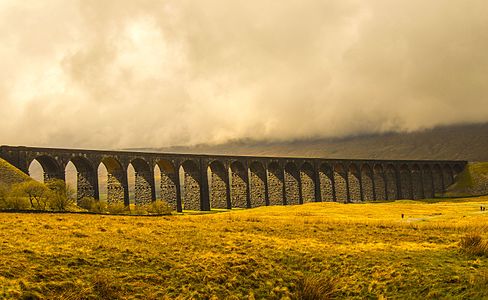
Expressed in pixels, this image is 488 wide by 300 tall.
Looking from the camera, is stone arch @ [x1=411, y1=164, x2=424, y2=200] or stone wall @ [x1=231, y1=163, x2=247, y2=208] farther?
stone arch @ [x1=411, y1=164, x2=424, y2=200]

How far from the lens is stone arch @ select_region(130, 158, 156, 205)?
243 feet

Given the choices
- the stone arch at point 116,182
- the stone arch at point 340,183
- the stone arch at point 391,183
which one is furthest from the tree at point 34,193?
the stone arch at point 391,183

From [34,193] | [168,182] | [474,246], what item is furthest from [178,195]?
[474,246]

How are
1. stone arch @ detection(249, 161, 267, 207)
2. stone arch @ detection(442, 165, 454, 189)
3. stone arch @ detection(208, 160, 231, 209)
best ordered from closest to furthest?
stone arch @ detection(208, 160, 231, 209)
stone arch @ detection(249, 161, 267, 207)
stone arch @ detection(442, 165, 454, 189)

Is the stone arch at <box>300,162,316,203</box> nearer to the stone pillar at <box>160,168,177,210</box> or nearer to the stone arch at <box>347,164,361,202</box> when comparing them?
the stone arch at <box>347,164,361,202</box>

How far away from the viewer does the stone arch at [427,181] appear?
137 m

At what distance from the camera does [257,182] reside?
96.4 meters

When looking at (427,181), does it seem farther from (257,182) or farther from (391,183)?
(257,182)

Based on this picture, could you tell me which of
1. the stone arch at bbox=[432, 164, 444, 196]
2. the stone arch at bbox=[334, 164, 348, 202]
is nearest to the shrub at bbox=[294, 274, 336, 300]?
the stone arch at bbox=[334, 164, 348, 202]

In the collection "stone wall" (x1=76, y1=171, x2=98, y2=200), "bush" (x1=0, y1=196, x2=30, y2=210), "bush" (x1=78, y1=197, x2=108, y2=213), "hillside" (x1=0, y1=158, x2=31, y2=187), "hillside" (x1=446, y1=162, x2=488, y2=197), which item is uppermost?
"hillside" (x1=0, y1=158, x2=31, y2=187)

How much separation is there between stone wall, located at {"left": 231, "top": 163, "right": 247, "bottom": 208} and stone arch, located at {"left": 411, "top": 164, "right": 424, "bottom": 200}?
211 feet

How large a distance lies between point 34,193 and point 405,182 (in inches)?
4349

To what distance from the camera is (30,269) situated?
53.7 ft

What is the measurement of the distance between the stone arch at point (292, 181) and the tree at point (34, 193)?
61.0 meters
